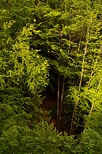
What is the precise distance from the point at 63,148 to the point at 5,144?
1859mm

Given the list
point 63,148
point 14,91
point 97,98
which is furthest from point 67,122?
point 63,148

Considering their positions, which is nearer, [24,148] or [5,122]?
[24,148]

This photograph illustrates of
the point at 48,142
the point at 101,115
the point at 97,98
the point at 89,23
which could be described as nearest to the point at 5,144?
the point at 48,142

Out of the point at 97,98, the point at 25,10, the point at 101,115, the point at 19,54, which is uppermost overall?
the point at 25,10

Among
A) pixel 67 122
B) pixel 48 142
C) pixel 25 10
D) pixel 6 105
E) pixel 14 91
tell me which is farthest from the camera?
pixel 67 122

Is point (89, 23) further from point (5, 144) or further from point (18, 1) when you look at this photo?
point (5, 144)

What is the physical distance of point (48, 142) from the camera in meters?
3.90

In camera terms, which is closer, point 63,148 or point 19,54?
point 63,148

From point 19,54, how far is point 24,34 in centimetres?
152

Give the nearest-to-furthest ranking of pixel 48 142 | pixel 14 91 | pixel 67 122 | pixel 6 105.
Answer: pixel 48 142 → pixel 6 105 → pixel 14 91 → pixel 67 122

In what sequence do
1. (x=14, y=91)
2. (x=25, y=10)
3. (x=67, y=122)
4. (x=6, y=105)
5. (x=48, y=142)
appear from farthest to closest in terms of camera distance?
(x=67, y=122) < (x=25, y=10) < (x=14, y=91) < (x=6, y=105) < (x=48, y=142)

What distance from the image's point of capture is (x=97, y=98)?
744cm

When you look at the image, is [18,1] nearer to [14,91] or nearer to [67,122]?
[14,91]

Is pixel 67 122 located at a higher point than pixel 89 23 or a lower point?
lower
